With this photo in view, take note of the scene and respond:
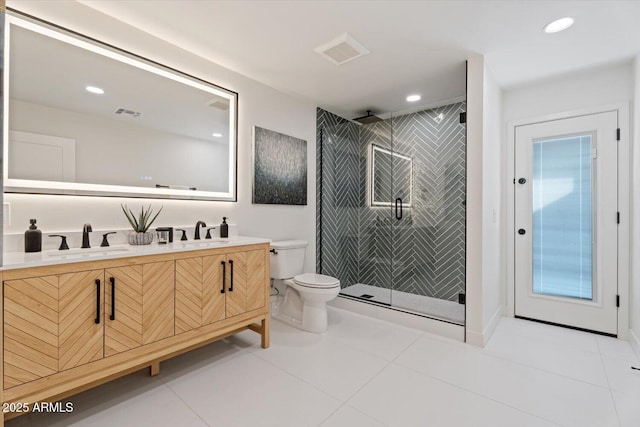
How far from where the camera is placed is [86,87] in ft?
6.22

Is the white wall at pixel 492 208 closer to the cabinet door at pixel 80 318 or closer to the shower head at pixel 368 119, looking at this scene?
the shower head at pixel 368 119

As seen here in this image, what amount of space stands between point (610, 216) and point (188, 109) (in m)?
3.76

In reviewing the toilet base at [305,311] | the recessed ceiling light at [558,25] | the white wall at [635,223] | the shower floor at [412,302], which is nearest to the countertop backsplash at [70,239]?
the toilet base at [305,311]

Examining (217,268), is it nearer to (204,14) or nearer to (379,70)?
(204,14)

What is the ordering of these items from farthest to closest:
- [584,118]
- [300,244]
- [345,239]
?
1. [345,239]
2. [300,244]
3. [584,118]

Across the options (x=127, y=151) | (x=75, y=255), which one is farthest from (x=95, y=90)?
(x=75, y=255)

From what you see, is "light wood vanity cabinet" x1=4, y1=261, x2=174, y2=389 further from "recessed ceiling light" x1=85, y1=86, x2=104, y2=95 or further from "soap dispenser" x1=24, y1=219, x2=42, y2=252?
"recessed ceiling light" x1=85, y1=86, x2=104, y2=95

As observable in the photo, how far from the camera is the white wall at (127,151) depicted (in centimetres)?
174

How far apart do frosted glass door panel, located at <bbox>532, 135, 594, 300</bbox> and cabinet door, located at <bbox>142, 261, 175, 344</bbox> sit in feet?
10.9

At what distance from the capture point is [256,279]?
90.0 inches

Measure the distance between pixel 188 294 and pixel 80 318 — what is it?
0.55m

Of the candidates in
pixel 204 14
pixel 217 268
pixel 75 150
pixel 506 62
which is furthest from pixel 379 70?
pixel 75 150

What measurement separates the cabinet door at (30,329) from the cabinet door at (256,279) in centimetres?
111

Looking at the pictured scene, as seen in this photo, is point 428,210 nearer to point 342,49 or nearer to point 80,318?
point 342,49
